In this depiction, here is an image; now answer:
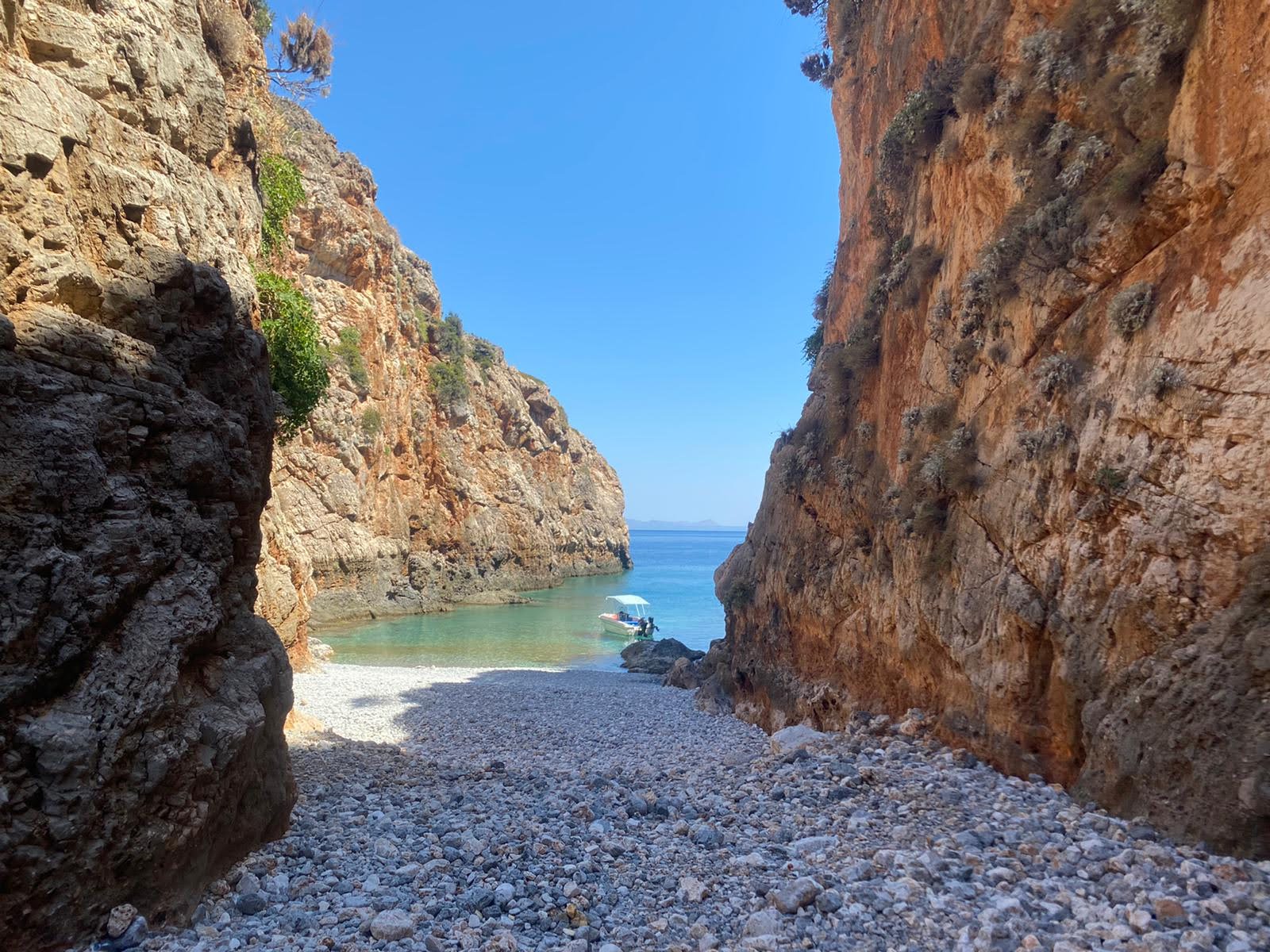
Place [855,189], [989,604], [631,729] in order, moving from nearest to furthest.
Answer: [989,604], [631,729], [855,189]

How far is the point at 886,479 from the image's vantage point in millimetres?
11164

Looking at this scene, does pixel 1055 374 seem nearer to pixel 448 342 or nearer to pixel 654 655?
pixel 654 655

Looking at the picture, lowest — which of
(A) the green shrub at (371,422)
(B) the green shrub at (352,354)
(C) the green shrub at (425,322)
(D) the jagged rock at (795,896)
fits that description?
(D) the jagged rock at (795,896)

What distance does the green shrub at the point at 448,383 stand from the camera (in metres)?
50.2

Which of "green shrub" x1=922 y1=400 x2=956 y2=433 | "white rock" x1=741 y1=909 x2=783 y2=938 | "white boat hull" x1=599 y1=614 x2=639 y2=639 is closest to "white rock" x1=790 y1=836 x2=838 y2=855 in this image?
"white rock" x1=741 y1=909 x2=783 y2=938

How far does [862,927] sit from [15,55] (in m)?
8.62

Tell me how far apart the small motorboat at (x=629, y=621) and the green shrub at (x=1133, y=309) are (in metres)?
29.6

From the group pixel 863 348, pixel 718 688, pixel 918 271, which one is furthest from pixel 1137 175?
pixel 718 688

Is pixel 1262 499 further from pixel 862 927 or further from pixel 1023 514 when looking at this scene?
pixel 862 927

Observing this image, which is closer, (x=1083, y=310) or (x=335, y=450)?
(x=1083, y=310)

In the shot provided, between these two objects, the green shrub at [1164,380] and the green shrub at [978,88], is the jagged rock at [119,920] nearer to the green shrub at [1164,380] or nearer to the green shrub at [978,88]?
the green shrub at [1164,380]

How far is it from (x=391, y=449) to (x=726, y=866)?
41376 millimetres

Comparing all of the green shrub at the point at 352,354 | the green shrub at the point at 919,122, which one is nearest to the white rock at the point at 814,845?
the green shrub at the point at 919,122

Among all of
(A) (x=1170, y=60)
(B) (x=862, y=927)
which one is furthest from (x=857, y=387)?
(B) (x=862, y=927)
